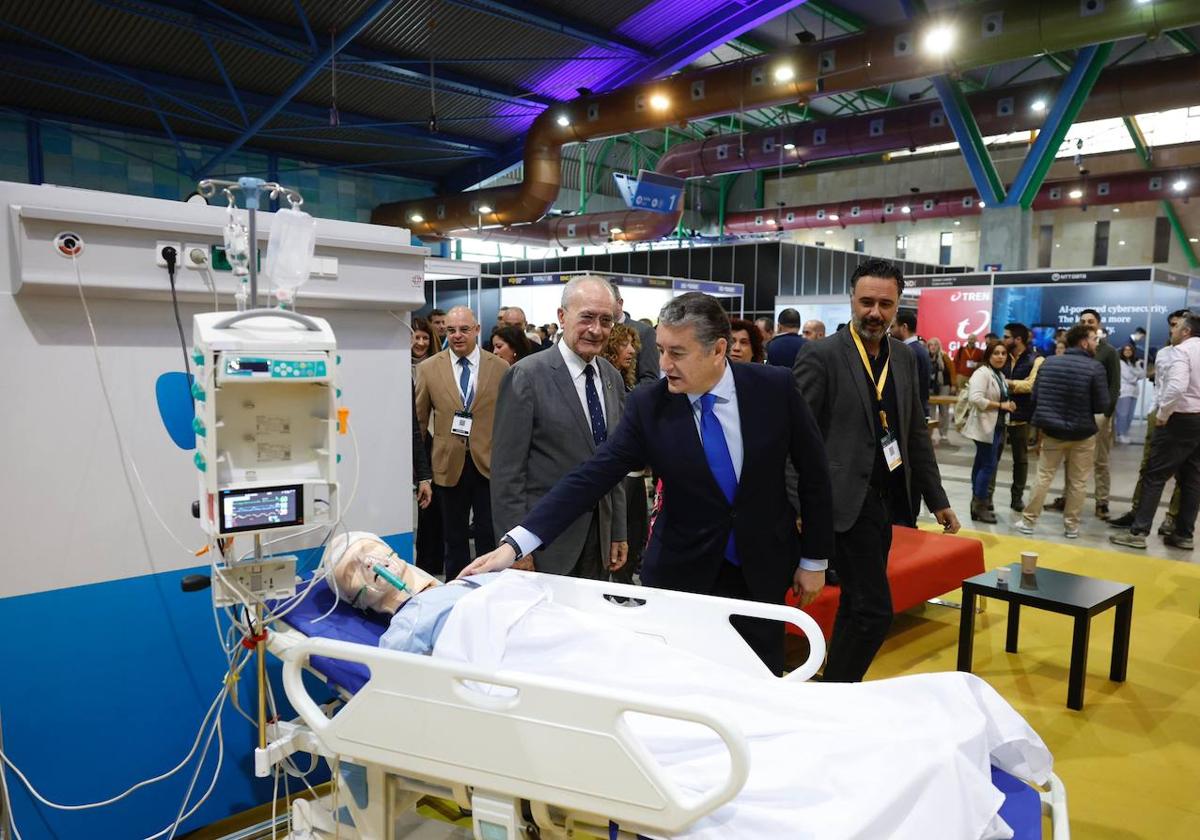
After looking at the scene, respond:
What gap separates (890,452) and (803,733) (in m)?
1.50

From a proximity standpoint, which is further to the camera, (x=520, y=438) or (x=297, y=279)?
(x=520, y=438)

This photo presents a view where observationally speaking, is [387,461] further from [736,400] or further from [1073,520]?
[1073,520]

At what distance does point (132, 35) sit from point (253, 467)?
1044 cm

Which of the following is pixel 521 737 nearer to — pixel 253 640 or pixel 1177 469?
pixel 253 640

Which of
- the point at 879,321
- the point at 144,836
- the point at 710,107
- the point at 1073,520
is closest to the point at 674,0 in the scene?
A: the point at 710,107

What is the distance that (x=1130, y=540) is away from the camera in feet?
20.7

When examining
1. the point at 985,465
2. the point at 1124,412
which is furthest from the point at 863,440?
the point at 1124,412

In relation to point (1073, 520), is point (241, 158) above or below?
above

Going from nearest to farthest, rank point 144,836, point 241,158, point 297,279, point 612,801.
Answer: point 612,801, point 297,279, point 144,836, point 241,158

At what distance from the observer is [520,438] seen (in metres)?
2.83

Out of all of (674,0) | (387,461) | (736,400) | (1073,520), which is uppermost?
(674,0)

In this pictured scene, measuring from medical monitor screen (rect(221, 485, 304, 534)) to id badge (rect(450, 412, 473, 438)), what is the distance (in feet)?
7.63

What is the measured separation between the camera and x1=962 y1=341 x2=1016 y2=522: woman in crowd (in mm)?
6934

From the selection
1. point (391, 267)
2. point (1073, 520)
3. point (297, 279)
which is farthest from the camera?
point (1073, 520)
